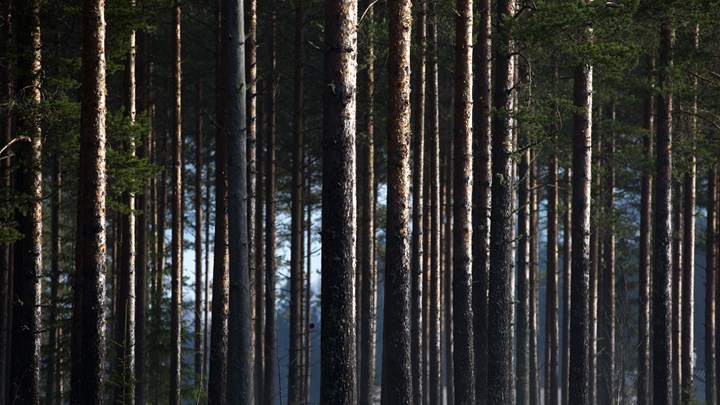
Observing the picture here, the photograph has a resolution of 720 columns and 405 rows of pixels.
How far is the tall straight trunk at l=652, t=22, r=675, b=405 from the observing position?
1925cm

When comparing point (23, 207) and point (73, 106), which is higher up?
point (73, 106)

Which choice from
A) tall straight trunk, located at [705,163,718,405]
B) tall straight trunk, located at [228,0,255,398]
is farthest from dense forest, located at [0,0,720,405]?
tall straight trunk, located at [705,163,718,405]

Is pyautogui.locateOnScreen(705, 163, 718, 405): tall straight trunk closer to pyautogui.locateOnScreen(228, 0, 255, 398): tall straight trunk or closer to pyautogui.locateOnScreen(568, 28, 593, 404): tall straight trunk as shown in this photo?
pyautogui.locateOnScreen(568, 28, 593, 404): tall straight trunk

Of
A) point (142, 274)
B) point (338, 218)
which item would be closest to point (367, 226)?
point (142, 274)

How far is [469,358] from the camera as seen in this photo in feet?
55.8

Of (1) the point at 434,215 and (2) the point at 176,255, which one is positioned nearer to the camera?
(2) the point at 176,255

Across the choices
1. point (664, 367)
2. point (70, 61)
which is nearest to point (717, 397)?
A: point (664, 367)

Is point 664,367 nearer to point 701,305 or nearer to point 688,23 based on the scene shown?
point 688,23

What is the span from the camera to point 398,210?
44.9ft

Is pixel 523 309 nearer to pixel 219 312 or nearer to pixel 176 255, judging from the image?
pixel 176 255

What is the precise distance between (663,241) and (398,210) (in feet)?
26.7

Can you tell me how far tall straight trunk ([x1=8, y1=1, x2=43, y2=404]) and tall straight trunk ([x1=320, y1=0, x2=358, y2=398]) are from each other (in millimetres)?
4993

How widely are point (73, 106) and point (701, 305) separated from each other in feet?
234

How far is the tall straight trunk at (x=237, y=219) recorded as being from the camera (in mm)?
11125
